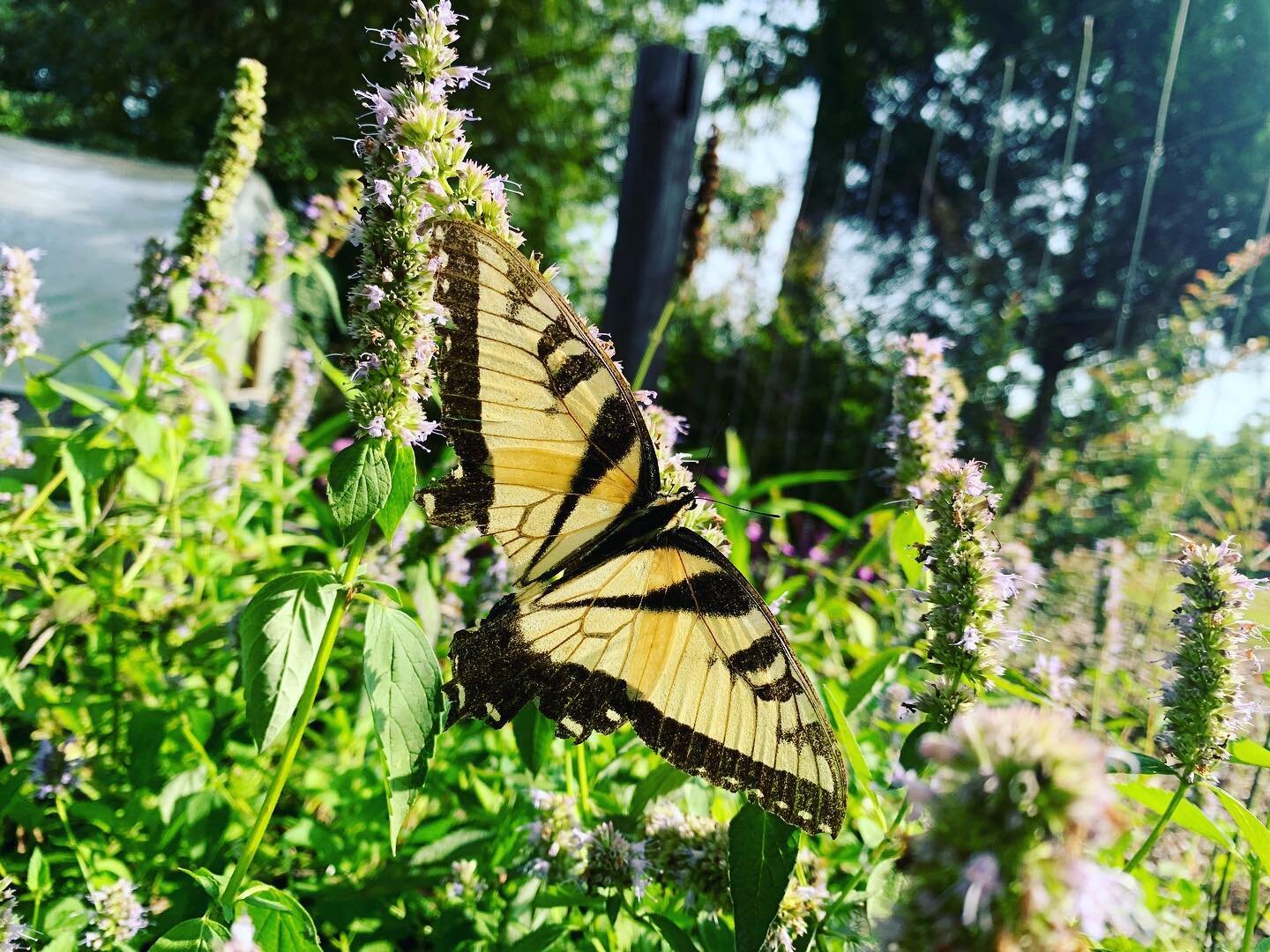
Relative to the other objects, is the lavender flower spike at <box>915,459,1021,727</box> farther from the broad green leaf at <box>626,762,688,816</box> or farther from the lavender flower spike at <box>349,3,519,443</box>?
the lavender flower spike at <box>349,3,519,443</box>

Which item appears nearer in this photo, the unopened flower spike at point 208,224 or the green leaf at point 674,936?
the green leaf at point 674,936

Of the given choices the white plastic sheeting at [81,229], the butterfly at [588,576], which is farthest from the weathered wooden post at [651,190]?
the white plastic sheeting at [81,229]

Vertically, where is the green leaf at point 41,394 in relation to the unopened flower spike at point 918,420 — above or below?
below

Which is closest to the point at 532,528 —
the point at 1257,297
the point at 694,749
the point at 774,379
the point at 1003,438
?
the point at 694,749

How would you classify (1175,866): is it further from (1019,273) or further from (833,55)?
(833,55)

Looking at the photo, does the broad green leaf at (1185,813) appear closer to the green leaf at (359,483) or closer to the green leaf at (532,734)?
the green leaf at (532,734)

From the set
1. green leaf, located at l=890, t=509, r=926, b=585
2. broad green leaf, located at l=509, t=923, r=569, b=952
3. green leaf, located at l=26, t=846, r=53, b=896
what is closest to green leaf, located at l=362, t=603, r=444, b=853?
broad green leaf, located at l=509, t=923, r=569, b=952

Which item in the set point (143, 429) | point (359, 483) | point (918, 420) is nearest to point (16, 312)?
point (143, 429)
